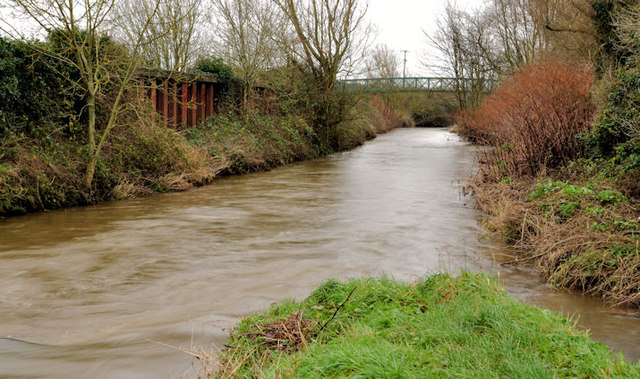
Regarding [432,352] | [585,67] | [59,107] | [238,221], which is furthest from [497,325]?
[585,67]

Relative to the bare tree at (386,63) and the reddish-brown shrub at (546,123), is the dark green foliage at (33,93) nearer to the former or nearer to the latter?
the reddish-brown shrub at (546,123)

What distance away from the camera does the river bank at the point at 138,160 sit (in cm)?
1183

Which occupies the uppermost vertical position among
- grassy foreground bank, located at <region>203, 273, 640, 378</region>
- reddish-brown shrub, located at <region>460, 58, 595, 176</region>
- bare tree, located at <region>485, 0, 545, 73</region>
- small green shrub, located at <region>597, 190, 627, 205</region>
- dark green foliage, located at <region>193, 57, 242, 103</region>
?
bare tree, located at <region>485, 0, 545, 73</region>

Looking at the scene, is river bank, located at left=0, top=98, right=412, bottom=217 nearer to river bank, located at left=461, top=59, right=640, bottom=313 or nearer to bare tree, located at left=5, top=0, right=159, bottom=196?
bare tree, located at left=5, top=0, right=159, bottom=196

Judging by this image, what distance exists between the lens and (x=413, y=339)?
4418mm

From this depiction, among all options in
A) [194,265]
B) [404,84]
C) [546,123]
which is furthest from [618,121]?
[404,84]

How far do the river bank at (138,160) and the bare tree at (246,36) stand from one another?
197cm

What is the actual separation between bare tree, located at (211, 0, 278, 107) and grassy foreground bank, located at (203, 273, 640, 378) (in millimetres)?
18677

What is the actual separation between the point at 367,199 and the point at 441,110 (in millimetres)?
55219

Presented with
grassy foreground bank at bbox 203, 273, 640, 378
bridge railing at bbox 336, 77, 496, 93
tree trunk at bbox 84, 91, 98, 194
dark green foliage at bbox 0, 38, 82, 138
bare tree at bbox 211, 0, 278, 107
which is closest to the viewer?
grassy foreground bank at bbox 203, 273, 640, 378

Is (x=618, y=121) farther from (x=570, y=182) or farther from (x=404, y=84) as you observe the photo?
(x=404, y=84)

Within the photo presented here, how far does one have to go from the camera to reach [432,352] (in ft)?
13.4

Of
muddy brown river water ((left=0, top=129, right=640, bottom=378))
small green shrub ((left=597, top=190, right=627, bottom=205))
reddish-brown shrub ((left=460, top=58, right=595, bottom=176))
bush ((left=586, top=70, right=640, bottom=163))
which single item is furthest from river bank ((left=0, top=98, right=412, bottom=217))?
small green shrub ((left=597, top=190, right=627, bottom=205))

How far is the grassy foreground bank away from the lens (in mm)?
3791
